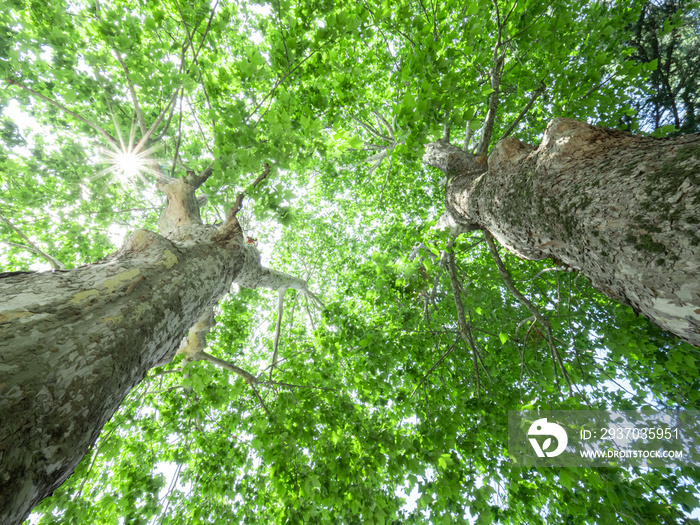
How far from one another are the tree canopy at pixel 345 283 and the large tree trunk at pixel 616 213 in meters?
0.70

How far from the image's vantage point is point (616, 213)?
1245 millimetres

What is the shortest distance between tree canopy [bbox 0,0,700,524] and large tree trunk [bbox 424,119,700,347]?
2.29 feet

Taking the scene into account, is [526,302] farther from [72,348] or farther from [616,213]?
[72,348]

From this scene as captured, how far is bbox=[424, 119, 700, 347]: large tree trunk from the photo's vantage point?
3.36 feet

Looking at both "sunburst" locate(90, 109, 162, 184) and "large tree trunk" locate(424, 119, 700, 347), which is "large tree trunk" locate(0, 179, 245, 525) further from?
"sunburst" locate(90, 109, 162, 184)

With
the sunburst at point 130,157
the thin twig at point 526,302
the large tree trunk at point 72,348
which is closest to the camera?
the large tree trunk at point 72,348

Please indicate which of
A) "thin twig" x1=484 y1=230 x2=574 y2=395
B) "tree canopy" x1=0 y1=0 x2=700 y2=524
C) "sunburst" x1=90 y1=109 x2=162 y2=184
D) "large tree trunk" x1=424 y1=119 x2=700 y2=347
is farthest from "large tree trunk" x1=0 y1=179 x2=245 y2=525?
"thin twig" x1=484 y1=230 x2=574 y2=395

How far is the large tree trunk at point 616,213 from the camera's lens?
3.36ft

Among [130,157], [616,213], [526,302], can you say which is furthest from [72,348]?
[130,157]

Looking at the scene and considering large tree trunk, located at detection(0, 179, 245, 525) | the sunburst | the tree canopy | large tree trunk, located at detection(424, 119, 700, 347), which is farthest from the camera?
the sunburst

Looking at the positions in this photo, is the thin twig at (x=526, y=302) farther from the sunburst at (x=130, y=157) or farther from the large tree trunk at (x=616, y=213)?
the sunburst at (x=130, y=157)

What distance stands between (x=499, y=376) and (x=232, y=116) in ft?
16.2

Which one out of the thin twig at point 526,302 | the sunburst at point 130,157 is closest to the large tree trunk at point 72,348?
the sunburst at point 130,157

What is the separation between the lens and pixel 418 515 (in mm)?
3287
